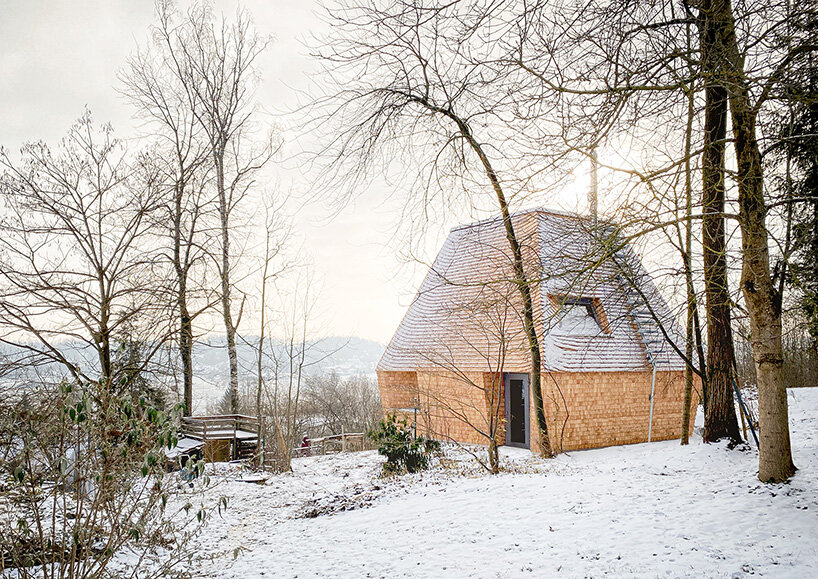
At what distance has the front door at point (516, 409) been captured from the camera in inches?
551

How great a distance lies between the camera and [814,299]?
6.50m

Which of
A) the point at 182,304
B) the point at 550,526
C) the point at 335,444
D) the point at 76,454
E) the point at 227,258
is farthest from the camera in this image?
the point at 335,444

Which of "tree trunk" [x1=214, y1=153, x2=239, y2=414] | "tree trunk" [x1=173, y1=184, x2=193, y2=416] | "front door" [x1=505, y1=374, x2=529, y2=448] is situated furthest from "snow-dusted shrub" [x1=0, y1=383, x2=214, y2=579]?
"front door" [x1=505, y1=374, x2=529, y2=448]

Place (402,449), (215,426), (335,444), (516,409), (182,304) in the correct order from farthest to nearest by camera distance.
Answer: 1. (335,444)
2. (516,409)
3. (215,426)
4. (402,449)
5. (182,304)

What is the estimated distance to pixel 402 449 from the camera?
Result: 10672 mm

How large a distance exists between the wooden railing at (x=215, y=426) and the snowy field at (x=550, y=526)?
486 cm

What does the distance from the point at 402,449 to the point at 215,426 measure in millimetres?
6459

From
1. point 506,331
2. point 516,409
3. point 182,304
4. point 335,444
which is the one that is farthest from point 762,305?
point 335,444

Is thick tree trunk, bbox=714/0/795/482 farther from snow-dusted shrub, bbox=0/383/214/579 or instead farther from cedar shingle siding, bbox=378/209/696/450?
cedar shingle siding, bbox=378/209/696/450

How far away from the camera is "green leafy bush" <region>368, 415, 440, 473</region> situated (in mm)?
10562

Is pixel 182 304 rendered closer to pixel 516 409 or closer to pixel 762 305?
pixel 762 305

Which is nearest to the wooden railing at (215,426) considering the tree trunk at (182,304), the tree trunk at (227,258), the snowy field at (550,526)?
the tree trunk at (182,304)

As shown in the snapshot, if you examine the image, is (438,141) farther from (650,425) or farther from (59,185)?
(650,425)

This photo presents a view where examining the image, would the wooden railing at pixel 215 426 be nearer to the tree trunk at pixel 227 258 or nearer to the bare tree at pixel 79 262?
the tree trunk at pixel 227 258
